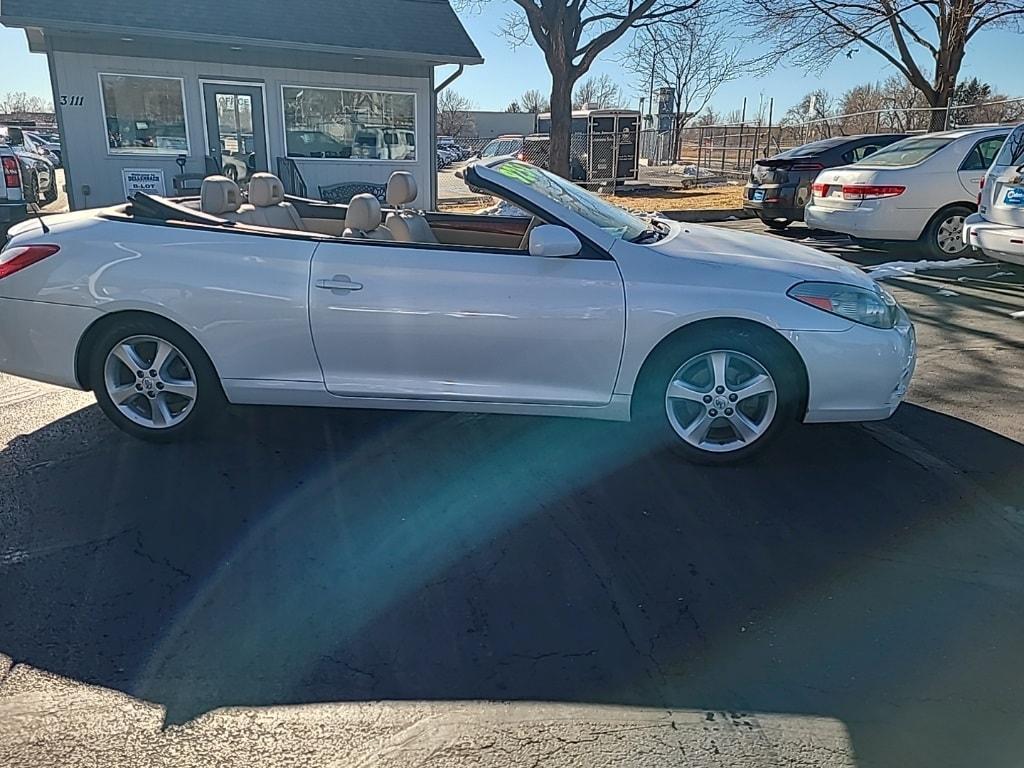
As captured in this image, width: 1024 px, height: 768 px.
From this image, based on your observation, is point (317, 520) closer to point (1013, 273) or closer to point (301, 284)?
point (301, 284)

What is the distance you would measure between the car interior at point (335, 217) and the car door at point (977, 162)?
7.03m

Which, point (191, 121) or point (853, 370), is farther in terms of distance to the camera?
point (191, 121)

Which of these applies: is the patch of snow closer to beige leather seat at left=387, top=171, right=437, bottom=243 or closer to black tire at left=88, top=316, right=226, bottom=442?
beige leather seat at left=387, top=171, right=437, bottom=243

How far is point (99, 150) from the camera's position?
41.3ft

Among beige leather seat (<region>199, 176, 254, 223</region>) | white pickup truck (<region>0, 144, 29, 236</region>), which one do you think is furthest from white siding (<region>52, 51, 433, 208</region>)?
beige leather seat (<region>199, 176, 254, 223</region>)

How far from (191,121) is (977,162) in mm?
11591

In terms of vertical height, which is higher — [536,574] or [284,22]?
[284,22]

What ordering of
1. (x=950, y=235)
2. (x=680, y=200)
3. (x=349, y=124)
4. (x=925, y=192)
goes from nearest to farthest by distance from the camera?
(x=925, y=192) < (x=950, y=235) < (x=349, y=124) < (x=680, y=200)

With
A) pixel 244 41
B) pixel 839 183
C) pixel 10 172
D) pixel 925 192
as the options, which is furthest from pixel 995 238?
pixel 10 172

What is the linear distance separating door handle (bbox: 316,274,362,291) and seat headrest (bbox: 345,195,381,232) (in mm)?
733

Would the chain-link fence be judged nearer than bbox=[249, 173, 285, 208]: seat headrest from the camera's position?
No

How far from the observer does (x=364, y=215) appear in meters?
4.53

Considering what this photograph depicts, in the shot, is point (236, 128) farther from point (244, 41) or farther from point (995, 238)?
point (995, 238)

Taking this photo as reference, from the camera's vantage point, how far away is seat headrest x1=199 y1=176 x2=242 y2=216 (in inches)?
183
